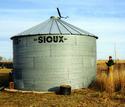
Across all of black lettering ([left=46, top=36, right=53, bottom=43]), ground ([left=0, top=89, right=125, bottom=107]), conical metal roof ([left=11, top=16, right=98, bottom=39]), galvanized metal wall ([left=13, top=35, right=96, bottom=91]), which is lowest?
ground ([left=0, top=89, right=125, bottom=107])

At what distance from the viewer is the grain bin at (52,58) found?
1418cm

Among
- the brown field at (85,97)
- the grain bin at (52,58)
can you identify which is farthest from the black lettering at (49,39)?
the brown field at (85,97)

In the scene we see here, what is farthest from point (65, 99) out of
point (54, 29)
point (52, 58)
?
point (54, 29)

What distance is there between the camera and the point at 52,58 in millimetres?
14156

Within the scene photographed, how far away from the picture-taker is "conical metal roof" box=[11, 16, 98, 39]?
47.4ft

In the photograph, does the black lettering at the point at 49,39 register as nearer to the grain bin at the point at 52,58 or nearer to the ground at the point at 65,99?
the grain bin at the point at 52,58

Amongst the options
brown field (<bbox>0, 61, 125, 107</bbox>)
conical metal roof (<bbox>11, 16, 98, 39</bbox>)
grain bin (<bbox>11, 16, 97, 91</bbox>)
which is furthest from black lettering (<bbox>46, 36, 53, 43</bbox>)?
brown field (<bbox>0, 61, 125, 107</bbox>)

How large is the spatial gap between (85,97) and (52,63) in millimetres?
2798

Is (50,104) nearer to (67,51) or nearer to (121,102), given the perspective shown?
(121,102)

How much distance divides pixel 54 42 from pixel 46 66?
1248 mm

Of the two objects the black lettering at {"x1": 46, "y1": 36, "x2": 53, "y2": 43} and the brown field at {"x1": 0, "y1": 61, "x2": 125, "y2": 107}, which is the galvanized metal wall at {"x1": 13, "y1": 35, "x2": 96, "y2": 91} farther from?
the brown field at {"x1": 0, "y1": 61, "x2": 125, "y2": 107}

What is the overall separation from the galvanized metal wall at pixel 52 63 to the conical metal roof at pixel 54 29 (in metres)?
0.25

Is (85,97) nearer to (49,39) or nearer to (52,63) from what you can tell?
(52,63)

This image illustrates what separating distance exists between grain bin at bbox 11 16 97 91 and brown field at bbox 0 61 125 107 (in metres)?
0.84
